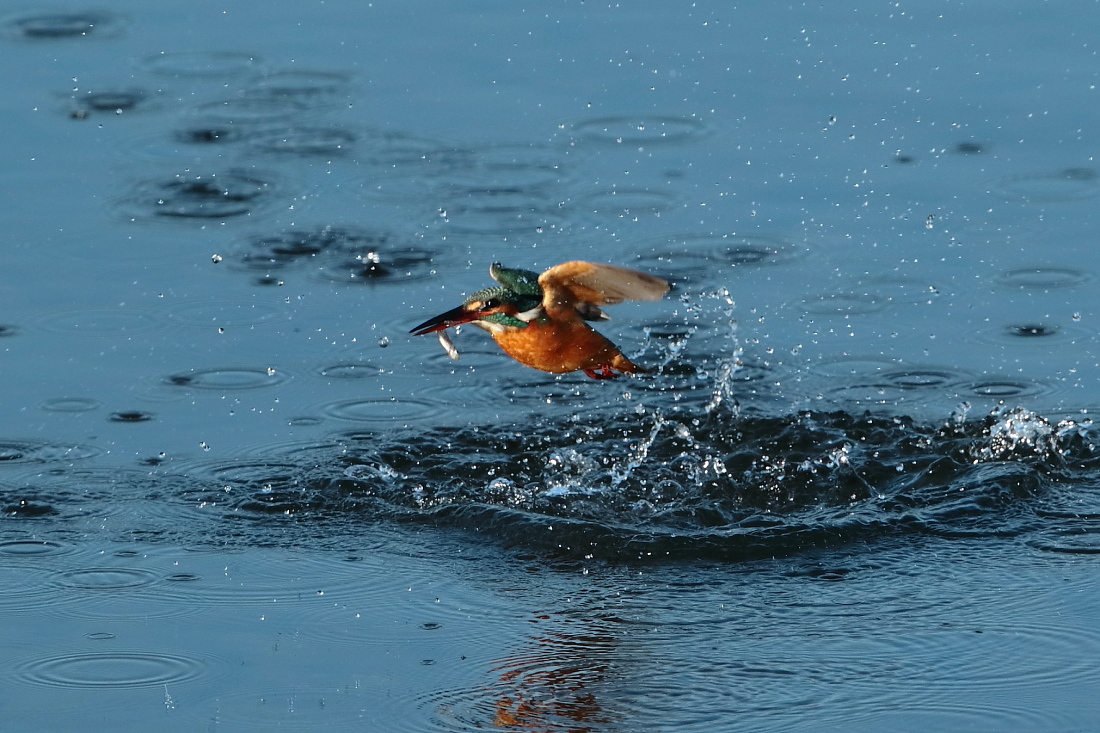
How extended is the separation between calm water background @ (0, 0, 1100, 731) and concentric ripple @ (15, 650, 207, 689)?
1cm

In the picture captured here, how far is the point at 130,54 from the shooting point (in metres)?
9.68

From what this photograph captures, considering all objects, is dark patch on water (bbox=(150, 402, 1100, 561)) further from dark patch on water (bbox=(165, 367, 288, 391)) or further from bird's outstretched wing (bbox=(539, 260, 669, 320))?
bird's outstretched wing (bbox=(539, 260, 669, 320))

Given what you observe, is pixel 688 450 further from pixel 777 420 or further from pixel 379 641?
pixel 379 641

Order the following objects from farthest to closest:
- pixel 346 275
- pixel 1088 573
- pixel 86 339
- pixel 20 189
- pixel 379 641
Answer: pixel 20 189 → pixel 346 275 → pixel 86 339 → pixel 1088 573 → pixel 379 641

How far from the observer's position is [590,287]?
5.20 meters

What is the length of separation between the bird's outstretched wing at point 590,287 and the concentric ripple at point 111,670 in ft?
4.43

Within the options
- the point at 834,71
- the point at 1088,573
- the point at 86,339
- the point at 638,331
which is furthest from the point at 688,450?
the point at 834,71

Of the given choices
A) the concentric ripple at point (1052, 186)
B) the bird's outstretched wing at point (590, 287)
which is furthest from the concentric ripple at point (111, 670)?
the concentric ripple at point (1052, 186)

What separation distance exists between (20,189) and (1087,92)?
463cm

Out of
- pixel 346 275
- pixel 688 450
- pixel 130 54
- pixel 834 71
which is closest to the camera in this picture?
pixel 688 450

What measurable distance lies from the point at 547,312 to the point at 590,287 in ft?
0.44

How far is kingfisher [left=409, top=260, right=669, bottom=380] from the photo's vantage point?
16.8ft

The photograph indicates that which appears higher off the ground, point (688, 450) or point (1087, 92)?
point (1087, 92)

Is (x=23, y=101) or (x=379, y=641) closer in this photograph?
(x=379, y=641)
